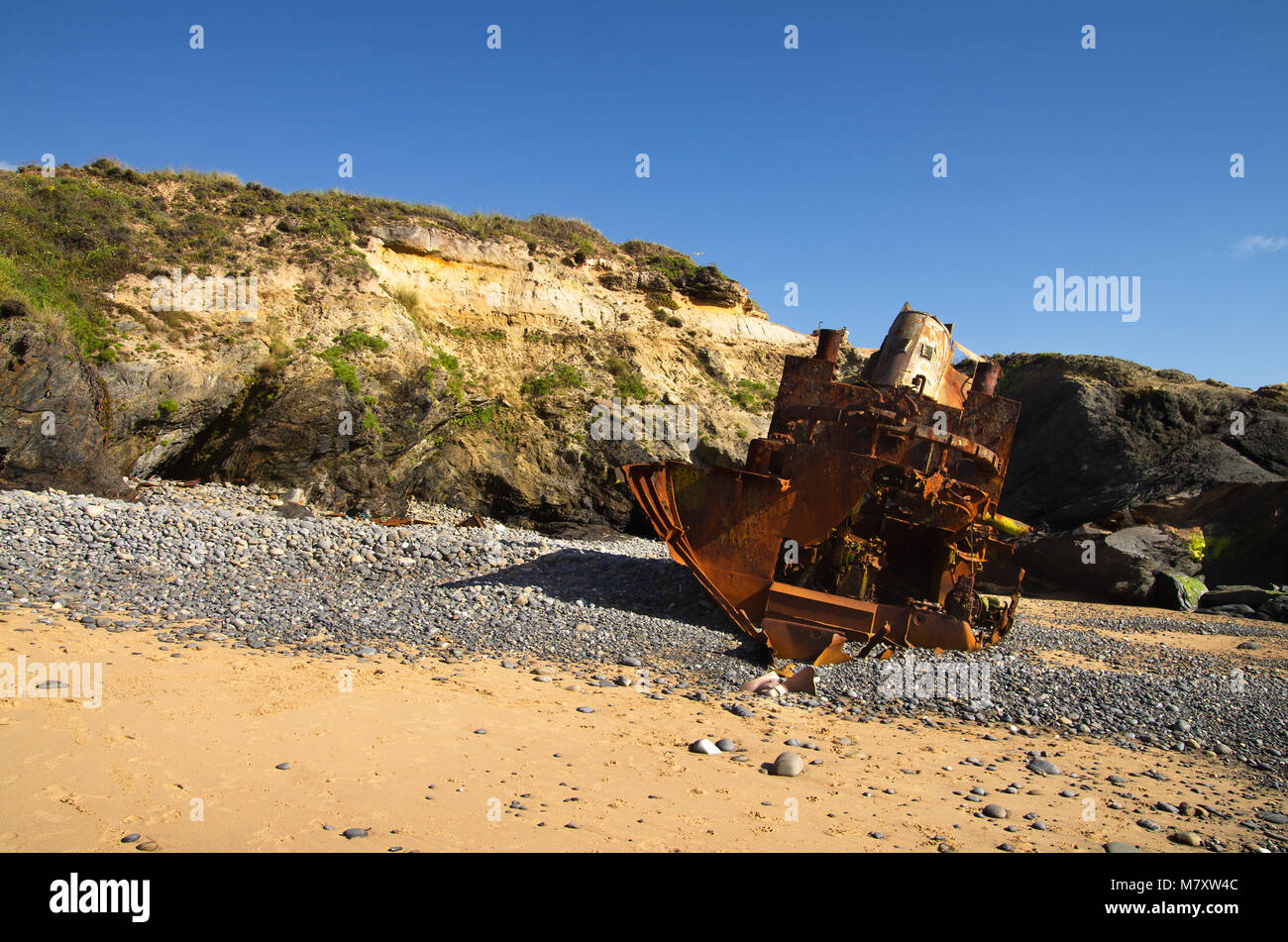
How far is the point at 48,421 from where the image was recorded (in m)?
10.9

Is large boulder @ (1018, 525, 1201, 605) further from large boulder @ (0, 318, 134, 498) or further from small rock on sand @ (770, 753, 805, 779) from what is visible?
large boulder @ (0, 318, 134, 498)

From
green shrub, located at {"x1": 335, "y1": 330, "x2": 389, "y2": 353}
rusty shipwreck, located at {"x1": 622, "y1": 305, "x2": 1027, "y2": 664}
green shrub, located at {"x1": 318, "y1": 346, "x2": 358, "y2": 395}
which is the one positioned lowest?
rusty shipwreck, located at {"x1": 622, "y1": 305, "x2": 1027, "y2": 664}

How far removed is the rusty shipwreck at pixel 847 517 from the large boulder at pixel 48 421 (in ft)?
28.0

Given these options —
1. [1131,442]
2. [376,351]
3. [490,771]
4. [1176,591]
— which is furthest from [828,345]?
[1131,442]

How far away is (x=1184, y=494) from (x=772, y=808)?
17464mm

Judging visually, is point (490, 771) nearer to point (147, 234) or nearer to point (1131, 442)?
point (147, 234)

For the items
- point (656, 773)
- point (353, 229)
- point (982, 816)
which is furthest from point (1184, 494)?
point (353, 229)

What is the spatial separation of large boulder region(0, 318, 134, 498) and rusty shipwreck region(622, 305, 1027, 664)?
8.52 m

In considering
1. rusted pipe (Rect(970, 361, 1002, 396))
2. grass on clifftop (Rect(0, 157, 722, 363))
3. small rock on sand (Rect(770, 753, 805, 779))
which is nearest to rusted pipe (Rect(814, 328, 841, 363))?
rusted pipe (Rect(970, 361, 1002, 396))

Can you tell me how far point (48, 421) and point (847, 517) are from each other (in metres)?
11.5

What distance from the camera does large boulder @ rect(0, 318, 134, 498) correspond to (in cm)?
1056

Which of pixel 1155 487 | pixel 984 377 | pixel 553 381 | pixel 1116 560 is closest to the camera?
pixel 984 377

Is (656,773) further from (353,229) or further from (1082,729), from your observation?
(353,229)
